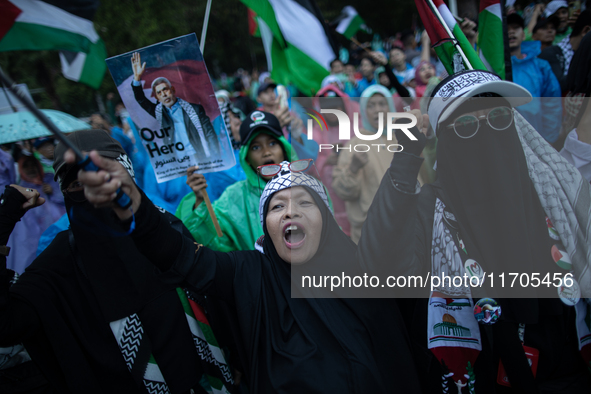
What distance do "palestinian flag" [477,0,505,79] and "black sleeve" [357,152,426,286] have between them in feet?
4.81

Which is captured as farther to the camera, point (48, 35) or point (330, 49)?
point (330, 49)

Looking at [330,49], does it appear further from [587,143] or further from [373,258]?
[373,258]

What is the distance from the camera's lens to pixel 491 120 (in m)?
1.60

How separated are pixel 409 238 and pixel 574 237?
30.0 inches

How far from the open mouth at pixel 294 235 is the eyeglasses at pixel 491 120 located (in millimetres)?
847

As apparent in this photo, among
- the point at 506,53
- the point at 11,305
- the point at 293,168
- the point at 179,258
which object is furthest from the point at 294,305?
the point at 506,53

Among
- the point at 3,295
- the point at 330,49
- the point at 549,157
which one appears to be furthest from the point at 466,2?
the point at 3,295

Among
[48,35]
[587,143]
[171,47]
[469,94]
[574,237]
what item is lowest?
[574,237]

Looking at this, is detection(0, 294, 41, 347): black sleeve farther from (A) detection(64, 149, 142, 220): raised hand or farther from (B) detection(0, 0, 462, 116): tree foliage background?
(B) detection(0, 0, 462, 116): tree foliage background

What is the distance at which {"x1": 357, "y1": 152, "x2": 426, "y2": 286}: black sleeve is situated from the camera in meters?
1.50

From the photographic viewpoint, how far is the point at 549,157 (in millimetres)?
1738

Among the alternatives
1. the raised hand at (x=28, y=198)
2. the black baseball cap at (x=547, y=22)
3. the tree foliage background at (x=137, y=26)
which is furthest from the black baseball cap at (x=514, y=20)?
the tree foliage background at (x=137, y=26)

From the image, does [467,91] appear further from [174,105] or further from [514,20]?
[514,20]

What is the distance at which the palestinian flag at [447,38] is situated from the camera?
1995 mm
